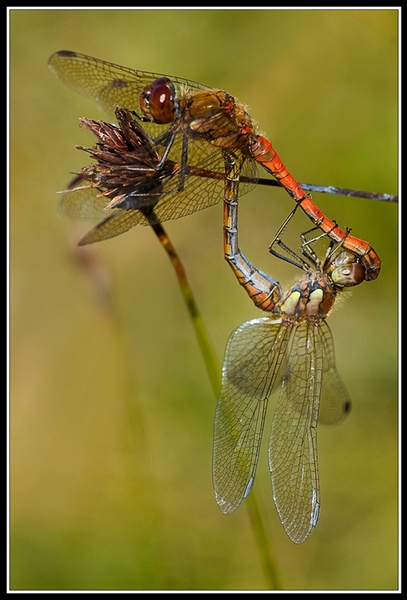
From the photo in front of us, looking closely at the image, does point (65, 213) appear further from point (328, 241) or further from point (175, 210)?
point (328, 241)

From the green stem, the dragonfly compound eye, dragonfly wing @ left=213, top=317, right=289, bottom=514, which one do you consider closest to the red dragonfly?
the dragonfly compound eye

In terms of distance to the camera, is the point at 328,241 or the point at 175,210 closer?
the point at 175,210

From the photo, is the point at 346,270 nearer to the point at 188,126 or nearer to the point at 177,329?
the point at 188,126

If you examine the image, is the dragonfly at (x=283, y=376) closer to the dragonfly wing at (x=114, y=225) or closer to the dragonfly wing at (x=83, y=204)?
the dragonfly wing at (x=114, y=225)

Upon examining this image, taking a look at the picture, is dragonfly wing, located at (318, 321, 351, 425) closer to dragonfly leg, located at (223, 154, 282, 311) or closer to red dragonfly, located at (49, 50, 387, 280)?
dragonfly leg, located at (223, 154, 282, 311)

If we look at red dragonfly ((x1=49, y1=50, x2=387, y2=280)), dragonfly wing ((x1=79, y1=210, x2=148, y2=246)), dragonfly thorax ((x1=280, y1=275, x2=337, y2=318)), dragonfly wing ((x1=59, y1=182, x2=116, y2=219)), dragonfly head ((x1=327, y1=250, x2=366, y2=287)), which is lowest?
dragonfly thorax ((x1=280, y1=275, x2=337, y2=318))

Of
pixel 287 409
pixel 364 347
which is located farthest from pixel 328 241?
pixel 364 347

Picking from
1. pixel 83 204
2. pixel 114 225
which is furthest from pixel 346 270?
pixel 83 204
